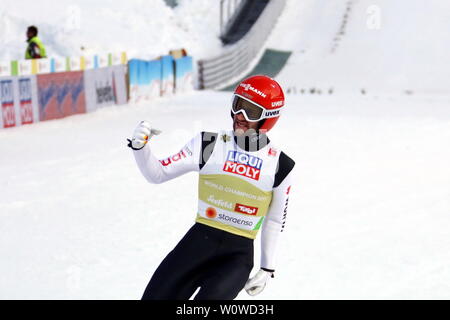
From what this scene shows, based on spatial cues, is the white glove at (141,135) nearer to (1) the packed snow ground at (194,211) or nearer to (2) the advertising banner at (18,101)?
(1) the packed snow ground at (194,211)

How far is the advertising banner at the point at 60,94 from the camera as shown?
638 inches

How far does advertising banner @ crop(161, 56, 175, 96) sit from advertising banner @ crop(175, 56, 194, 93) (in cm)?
44

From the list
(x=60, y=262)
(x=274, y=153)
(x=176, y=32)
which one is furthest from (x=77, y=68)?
(x=176, y=32)

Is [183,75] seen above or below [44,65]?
below

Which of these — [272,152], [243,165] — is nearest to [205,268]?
[243,165]

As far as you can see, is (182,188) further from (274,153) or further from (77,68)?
(77,68)

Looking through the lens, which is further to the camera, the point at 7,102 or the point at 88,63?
the point at 88,63

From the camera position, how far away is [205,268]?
167 inches

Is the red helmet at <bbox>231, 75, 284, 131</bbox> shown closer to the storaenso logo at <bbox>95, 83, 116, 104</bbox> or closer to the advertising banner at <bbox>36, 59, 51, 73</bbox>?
the advertising banner at <bbox>36, 59, 51, 73</bbox>

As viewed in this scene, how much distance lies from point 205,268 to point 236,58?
25618mm

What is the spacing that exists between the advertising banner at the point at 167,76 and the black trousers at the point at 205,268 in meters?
18.4

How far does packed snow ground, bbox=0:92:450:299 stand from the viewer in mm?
6848

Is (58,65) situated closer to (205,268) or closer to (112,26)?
(205,268)

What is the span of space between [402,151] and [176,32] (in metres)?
21.9
